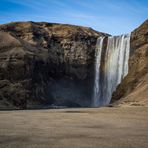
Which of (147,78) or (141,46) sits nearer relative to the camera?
(147,78)

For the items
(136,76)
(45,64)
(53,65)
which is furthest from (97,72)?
(136,76)

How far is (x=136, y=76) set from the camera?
64.1 metres

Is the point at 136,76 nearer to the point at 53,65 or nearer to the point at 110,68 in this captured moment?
the point at 110,68

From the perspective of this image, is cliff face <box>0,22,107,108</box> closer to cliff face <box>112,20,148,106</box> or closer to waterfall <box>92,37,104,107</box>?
waterfall <box>92,37,104,107</box>

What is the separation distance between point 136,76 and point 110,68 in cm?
1981

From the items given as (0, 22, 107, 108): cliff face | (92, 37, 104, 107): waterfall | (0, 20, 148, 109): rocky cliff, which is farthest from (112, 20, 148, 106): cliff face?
(0, 22, 107, 108): cliff face

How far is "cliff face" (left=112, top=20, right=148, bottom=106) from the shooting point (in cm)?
5247

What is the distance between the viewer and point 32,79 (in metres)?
80.4

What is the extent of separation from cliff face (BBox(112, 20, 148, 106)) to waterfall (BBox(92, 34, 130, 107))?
13.6 ft

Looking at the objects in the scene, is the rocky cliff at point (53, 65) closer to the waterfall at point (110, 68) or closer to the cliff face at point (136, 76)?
the cliff face at point (136, 76)

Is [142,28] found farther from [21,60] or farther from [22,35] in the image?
[22,35]

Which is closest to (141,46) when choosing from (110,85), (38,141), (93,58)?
(110,85)

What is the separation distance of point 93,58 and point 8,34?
863 inches

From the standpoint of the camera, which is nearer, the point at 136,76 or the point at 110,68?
the point at 136,76
